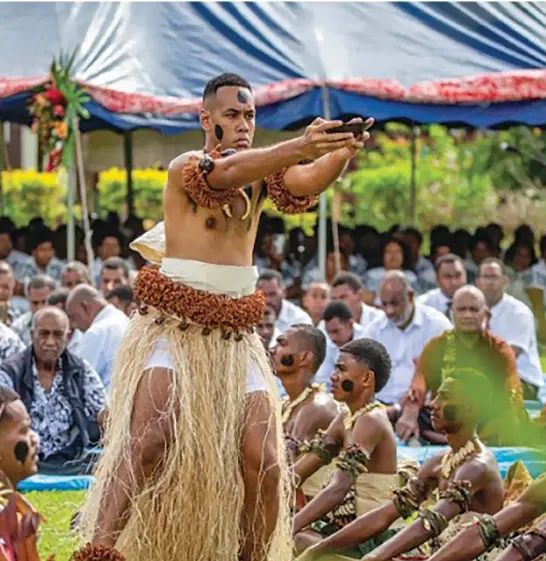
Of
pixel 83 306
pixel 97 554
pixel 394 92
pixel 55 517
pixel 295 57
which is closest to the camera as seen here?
pixel 97 554

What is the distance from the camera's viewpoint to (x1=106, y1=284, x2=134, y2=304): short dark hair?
10703mm

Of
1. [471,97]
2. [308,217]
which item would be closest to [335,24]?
[471,97]

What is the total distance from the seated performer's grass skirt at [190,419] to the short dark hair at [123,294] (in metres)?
5.76

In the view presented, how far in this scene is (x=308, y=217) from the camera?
76.5 feet

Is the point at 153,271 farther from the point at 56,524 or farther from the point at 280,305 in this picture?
the point at 280,305

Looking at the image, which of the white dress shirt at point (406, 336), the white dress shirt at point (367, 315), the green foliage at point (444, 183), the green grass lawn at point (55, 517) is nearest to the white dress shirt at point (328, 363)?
the white dress shirt at point (406, 336)

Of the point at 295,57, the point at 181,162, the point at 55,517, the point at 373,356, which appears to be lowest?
the point at 55,517

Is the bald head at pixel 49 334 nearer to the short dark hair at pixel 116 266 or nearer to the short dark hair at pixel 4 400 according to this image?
the short dark hair at pixel 116 266

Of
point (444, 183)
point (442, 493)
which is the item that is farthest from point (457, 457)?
point (444, 183)

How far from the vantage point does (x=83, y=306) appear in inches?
406

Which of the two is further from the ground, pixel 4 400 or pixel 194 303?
pixel 194 303

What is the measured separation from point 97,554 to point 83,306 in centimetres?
580

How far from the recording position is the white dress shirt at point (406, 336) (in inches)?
416

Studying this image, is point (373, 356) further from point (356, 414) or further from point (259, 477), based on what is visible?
point (259, 477)
